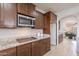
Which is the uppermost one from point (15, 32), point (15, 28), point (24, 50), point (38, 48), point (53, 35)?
point (15, 28)

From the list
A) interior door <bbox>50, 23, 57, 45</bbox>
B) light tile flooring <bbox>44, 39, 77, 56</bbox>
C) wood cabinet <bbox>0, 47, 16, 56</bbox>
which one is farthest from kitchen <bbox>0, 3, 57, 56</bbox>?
interior door <bbox>50, 23, 57, 45</bbox>

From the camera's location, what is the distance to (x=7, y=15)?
9.21 feet

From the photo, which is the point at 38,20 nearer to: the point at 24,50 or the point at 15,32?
the point at 15,32

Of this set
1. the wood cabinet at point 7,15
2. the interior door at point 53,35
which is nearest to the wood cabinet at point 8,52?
the wood cabinet at point 7,15

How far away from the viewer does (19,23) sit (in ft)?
11.3

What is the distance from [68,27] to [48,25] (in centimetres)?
643

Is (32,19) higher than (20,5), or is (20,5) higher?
(20,5)

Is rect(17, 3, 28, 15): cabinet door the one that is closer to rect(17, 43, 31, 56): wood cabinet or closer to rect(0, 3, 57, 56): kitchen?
rect(0, 3, 57, 56): kitchen

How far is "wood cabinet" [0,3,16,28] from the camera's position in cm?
265

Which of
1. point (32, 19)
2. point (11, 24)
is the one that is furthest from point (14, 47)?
point (32, 19)

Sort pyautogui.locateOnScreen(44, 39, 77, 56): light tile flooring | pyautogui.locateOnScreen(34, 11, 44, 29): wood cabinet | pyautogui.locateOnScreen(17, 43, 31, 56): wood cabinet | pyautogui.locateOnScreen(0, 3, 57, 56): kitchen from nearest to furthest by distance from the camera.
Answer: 1. pyautogui.locateOnScreen(0, 3, 57, 56): kitchen
2. pyautogui.locateOnScreen(17, 43, 31, 56): wood cabinet
3. pyautogui.locateOnScreen(34, 11, 44, 29): wood cabinet
4. pyautogui.locateOnScreen(44, 39, 77, 56): light tile flooring

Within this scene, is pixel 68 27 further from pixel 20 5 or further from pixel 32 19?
pixel 20 5

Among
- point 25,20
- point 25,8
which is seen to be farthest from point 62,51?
point 25,8

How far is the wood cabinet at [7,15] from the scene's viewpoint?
8.68 ft
